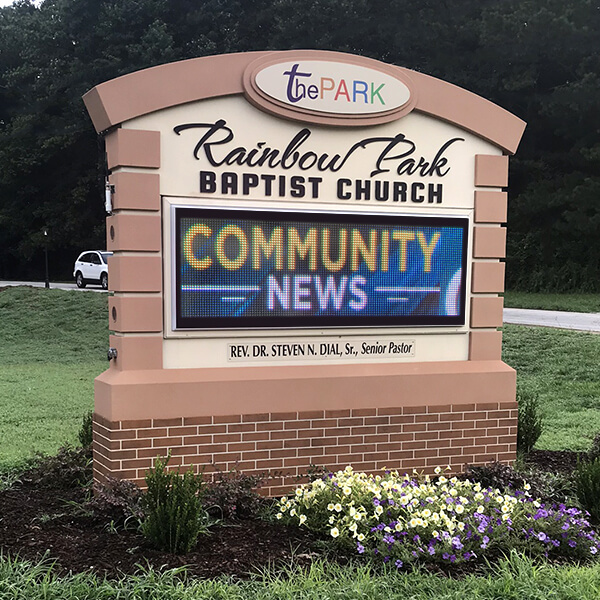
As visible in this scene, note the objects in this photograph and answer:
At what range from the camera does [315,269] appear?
602 cm

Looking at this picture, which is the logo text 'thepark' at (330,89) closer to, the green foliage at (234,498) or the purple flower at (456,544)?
the green foliage at (234,498)

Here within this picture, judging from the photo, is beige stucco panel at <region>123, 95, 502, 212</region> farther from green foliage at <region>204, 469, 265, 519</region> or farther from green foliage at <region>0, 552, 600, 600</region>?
green foliage at <region>0, 552, 600, 600</region>

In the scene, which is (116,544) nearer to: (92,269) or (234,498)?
(234,498)

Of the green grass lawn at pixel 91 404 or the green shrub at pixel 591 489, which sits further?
the green shrub at pixel 591 489

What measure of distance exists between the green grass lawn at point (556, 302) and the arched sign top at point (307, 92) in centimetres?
1661

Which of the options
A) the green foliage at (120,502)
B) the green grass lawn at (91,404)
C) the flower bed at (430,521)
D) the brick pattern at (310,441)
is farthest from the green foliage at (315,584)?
the brick pattern at (310,441)

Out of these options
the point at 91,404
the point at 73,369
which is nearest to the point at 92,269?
the point at 73,369

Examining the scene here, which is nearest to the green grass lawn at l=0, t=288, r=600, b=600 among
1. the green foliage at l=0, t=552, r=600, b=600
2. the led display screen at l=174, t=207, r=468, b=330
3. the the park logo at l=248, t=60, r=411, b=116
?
the green foliage at l=0, t=552, r=600, b=600

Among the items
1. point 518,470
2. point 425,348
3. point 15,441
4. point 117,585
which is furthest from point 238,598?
point 15,441

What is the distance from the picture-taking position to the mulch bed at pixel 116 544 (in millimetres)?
4402

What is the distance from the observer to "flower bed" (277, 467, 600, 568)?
183 inches

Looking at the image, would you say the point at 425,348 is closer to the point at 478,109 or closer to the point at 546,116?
the point at 478,109

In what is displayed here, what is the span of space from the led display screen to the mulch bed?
5.05 feet

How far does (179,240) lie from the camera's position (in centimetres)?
563
